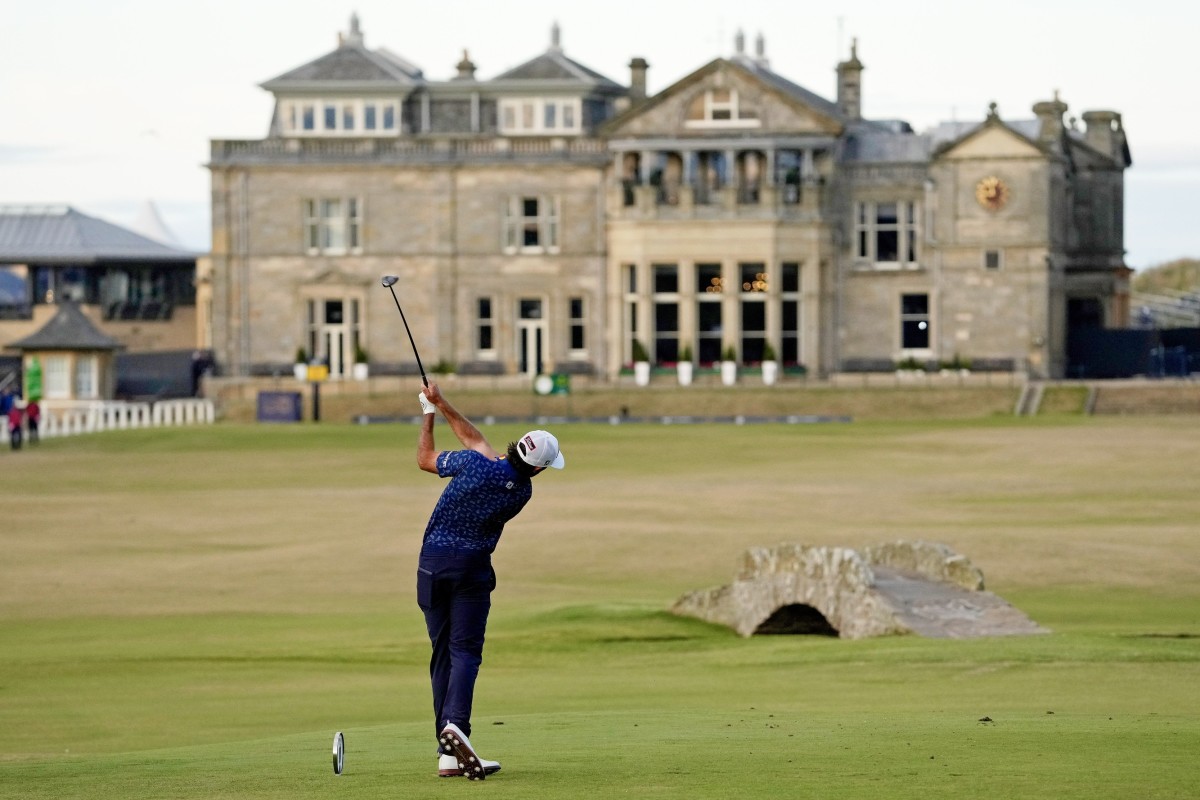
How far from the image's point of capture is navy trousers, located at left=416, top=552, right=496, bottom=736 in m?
14.6

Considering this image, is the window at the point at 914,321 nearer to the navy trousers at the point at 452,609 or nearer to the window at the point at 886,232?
the window at the point at 886,232

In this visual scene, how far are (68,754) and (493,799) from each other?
568 cm

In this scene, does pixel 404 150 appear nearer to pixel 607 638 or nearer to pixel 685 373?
pixel 685 373

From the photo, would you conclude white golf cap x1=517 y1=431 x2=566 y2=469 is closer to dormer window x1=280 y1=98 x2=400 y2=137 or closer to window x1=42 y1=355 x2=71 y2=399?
window x1=42 y1=355 x2=71 y2=399

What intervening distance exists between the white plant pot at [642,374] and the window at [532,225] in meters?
5.85

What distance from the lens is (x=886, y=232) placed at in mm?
81750

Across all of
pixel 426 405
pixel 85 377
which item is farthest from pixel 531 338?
pixel 426 405

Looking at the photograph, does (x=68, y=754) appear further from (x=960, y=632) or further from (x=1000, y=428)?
(x=1000, y=428)

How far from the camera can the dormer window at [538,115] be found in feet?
274

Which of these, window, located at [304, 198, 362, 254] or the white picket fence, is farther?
window, located at [304, 198, 362, 254]

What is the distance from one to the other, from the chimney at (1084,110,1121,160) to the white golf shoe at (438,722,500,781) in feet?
258

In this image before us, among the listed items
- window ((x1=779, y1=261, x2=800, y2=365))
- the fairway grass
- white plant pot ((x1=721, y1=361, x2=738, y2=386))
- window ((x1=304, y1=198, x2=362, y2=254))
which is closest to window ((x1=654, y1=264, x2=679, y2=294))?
window ((x1=779, y1=261, x2=800, y2=365))

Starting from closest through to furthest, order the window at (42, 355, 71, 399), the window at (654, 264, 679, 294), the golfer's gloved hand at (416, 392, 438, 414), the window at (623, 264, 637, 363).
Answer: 1. the golfer's gloved hand at (416, 392, 438, 414)
2. the window at (42, 355, 71, 399)
3. the window at (623, 264, 637, 363)
4. the window at (654, 264, 679, 294)

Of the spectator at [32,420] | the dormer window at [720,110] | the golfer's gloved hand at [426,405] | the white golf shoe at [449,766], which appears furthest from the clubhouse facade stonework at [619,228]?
the white golf shoe at [449,766]
